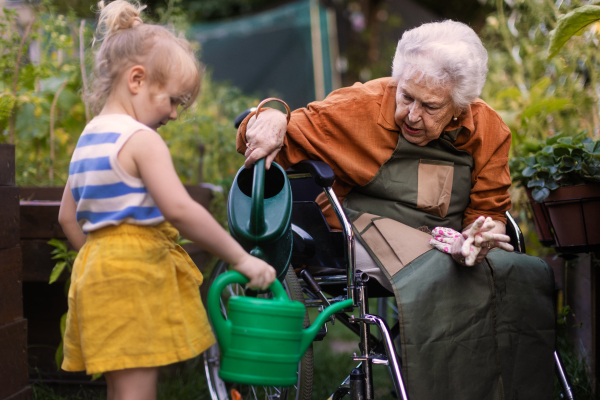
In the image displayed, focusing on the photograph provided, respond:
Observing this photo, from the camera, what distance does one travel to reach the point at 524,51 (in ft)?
10.5

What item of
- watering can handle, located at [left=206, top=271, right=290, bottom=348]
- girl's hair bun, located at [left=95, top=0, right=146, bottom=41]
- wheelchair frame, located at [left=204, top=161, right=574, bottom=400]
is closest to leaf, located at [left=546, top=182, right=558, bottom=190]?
wheelchair frame, located at [left=204, top=161, right=574, bottom=400]

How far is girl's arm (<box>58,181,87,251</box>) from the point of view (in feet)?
4.44

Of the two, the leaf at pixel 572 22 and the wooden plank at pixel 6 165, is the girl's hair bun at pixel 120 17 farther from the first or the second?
the leaf at pixel 572 22

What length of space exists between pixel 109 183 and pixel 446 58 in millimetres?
1075

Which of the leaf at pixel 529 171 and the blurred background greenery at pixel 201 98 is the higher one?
the blurred background greenery at pixel 201 98

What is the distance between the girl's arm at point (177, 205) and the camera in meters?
1.12

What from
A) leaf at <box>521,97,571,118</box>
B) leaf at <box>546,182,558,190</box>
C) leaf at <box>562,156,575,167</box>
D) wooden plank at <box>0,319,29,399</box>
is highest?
leaf at <box>521,97,571,118</box>

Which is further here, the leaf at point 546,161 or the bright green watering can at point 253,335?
the leaf at point 546,161

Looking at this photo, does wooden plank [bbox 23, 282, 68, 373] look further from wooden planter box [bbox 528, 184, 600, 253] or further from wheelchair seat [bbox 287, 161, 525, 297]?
wooden planter box [bbox 528, 184, 600, 253]

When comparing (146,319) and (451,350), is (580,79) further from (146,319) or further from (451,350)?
(146,319)

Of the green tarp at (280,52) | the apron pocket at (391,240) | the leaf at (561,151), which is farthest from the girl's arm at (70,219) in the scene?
the green tarp at (280,52)

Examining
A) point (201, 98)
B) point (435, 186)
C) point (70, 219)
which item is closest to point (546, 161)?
point (435, 186)

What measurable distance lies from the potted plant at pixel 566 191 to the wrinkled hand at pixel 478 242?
1.48ft

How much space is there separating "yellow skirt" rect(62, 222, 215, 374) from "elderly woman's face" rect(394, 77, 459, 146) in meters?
0.90
